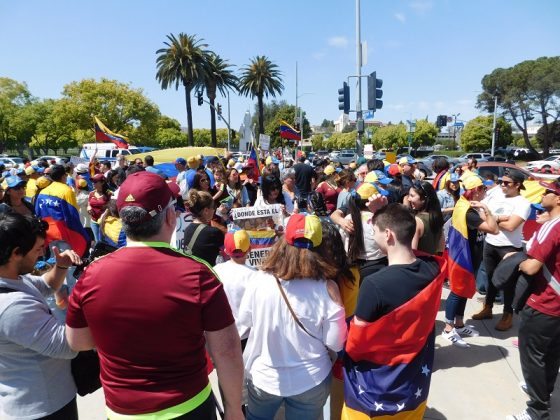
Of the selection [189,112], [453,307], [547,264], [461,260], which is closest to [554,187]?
[547,264]

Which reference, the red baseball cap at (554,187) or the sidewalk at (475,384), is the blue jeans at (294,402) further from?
the red baseball cap at (554,187)

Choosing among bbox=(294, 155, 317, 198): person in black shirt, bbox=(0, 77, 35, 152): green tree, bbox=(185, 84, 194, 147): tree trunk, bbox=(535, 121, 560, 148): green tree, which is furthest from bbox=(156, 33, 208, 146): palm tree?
bbox=(535, 121, 560, 148): green tree

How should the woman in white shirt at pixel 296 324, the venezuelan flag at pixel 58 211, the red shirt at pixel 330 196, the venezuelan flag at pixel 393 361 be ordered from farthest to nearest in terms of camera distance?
the red shirt at pixel 330 196, the venezuelan flag at pixel 58 211, the woman in white shirt at pixel 296 324, the venezuelan flag at pixel 393 361

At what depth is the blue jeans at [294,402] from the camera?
220 cm

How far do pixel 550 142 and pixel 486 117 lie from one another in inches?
370

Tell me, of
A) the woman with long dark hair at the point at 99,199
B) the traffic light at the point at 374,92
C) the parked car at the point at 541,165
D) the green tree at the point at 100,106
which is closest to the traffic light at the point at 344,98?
the traffic light at the point at 374,92

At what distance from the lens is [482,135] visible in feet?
169

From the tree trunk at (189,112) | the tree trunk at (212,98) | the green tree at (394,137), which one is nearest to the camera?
the tree trunk at (189,112)

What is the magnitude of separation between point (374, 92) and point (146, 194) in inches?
557

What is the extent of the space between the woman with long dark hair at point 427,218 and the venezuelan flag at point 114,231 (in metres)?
3.56

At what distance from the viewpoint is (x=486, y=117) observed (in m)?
55.0

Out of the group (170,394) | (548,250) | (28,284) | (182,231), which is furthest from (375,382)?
(182,231)

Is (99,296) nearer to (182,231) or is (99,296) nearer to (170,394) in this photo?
(170,394)

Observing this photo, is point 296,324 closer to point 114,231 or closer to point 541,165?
point 114,231
